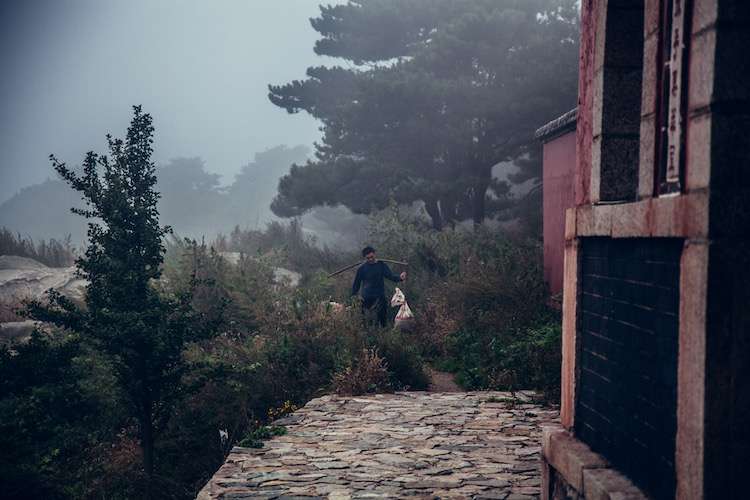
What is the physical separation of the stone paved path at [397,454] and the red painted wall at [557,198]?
387cm

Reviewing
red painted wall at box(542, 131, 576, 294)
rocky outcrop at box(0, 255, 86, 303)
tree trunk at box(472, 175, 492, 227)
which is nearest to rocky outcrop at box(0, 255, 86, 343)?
rocky outcrop at box(0, 255, 86, 303)

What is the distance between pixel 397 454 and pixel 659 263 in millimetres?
3345

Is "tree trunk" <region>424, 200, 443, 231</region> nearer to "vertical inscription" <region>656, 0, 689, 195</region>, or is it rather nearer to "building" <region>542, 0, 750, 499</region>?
"building" <region>542, 0, 750, 499</region>

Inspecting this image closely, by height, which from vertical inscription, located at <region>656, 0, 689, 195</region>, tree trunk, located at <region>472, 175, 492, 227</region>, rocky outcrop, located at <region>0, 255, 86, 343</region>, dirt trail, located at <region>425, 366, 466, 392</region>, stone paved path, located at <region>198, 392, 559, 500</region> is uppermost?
tree trunk, located at <region>472, 175, 492, 227</region>

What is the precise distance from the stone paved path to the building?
94 cm

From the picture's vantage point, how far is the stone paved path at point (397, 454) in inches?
172

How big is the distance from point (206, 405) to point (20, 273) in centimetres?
1286

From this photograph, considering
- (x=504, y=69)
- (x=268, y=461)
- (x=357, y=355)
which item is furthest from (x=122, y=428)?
(x=504, y=69)

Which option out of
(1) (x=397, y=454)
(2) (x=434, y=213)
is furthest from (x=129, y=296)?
(2) (x=434, y=213)

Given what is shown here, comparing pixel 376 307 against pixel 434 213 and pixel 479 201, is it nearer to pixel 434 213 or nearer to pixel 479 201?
pixel 434 213

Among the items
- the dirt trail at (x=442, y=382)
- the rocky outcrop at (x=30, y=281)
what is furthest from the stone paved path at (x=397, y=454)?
the rocky outcrop at (x=30, y=281)

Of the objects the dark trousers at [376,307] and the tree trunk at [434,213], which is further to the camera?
the tree trunk at [434,213]

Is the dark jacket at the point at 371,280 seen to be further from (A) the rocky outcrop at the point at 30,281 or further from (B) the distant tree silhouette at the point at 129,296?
(A) the rocky outcrop at the point at 30,281

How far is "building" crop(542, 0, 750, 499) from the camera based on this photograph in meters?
2.22
